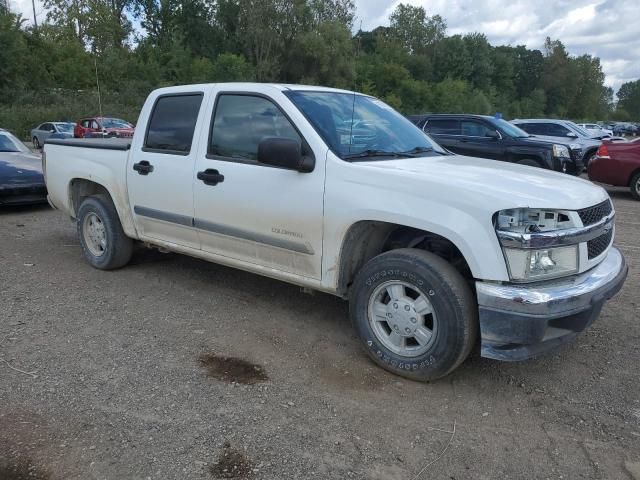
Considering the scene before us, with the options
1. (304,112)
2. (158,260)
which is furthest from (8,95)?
(304,112)

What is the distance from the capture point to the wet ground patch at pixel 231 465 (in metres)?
2.70

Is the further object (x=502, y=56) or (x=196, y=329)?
(x=502, y=56)

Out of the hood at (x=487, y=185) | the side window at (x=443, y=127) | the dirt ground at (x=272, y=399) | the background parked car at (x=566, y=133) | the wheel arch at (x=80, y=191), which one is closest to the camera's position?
the dirt ground at (x=272, y=399)

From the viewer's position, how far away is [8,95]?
120 ft

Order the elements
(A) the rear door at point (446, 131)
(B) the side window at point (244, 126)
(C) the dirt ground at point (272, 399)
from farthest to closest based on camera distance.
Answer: (A) the rear door at point (446, 131) → (B) the side window at point (244, 126) → (C) the dirt ground at point (272, 399)

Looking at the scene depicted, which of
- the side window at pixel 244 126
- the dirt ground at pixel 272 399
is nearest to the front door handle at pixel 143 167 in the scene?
the side window at pixel 244 126

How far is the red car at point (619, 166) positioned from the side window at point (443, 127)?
3002 mm

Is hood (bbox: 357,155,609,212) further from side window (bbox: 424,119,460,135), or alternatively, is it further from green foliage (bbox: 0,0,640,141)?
green foliage (bbox: 0,0,640,141)

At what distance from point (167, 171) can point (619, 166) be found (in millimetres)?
10359

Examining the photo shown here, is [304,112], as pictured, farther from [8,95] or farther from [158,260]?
[8,95]

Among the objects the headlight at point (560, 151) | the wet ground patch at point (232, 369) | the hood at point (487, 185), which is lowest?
the wet ground patch at point (232, 369)

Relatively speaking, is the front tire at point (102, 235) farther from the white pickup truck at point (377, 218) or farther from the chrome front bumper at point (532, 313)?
the chrome front bumper at point (532, 313)

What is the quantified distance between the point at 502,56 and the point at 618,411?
85.7m

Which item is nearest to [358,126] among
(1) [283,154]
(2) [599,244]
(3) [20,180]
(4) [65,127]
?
(1) [283,154]
